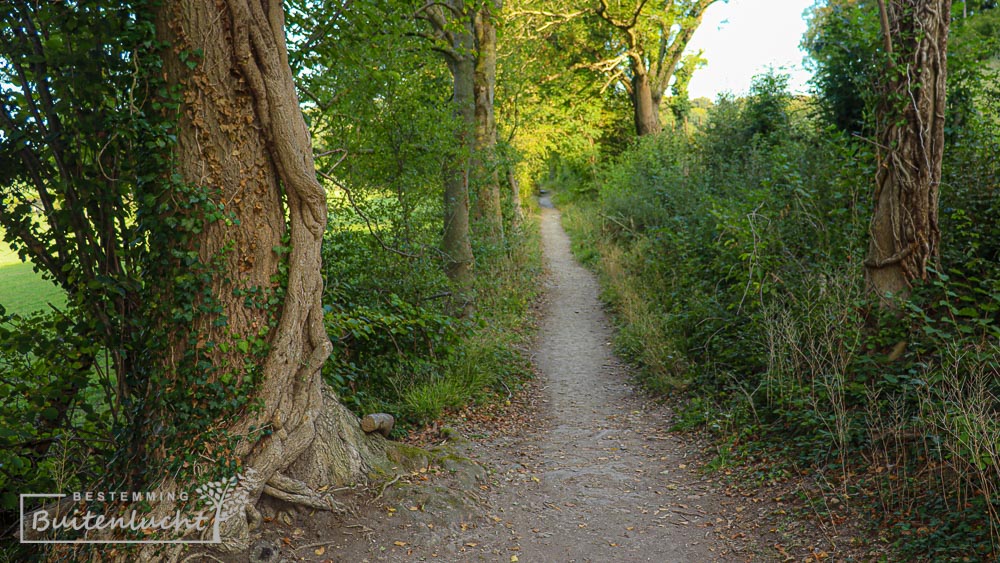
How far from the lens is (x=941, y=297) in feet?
19.3

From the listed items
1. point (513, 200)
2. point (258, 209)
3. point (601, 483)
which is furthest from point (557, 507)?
point (513, 200)

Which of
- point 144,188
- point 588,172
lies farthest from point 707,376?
point 588,172

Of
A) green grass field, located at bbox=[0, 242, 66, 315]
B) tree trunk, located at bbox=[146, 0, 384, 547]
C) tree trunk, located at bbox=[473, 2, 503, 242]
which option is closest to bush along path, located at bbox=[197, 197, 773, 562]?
tree trunk, located at bbox=[146, 0, 384, 547]

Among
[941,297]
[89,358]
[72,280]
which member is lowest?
[941,297]

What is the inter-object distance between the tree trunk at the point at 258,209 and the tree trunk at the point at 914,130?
199 inches

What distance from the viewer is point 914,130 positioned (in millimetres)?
5973

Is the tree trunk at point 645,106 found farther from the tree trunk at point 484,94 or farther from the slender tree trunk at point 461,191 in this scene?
the slender tree trunk at point 461,191

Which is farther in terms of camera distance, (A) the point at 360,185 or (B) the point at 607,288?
(B) the point at 607,288

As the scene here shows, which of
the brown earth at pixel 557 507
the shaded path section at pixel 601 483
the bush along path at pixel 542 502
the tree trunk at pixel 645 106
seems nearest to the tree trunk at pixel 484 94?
the shaded path section at pixel 601 483

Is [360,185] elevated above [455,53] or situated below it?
below

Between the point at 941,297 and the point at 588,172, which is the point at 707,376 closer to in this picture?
the point at 941,297

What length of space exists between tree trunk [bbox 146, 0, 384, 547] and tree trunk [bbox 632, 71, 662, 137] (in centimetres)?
1885

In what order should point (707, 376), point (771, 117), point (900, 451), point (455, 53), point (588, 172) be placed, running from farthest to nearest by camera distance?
1. point (588, 172)
2. point (771, 117)
3. point (455, 53)
4. point (707, 376)
5. point (900, 451)

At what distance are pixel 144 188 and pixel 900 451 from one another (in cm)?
572
